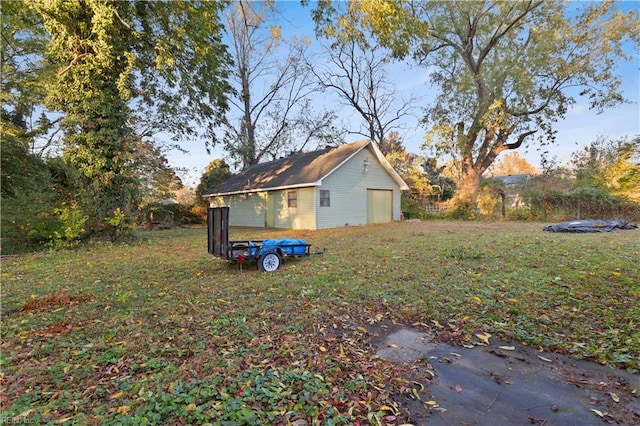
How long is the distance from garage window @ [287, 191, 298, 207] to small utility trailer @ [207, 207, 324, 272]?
31.0 ft

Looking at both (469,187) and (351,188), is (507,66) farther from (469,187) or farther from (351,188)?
(351,188)

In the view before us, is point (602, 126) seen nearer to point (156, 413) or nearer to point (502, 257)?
point (502, 257)

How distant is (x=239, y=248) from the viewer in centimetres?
648

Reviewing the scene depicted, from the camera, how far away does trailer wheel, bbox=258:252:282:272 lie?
21.7 feet

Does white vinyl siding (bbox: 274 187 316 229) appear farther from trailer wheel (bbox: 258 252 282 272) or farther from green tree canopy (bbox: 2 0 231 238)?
trailer wheel (bbox: 258 252 282 272)

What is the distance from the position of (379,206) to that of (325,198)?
171 inches

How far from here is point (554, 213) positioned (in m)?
17.0

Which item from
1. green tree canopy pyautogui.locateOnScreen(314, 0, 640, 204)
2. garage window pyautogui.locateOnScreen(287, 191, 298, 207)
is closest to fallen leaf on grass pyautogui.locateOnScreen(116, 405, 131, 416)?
garage window pyautogui.locateOnScreen(287, 191, 298, 207)

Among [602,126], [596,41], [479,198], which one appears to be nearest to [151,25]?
[479,198]

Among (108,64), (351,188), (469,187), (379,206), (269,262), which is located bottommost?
(269,262)

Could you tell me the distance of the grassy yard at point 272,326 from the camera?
2.29 m

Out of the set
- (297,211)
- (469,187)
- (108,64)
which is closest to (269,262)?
(108,64)

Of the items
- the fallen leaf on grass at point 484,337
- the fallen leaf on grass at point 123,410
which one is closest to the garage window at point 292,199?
the fallen leaf on grass at point 484,337

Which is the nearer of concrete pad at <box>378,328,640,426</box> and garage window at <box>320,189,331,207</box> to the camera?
concrete pad at <box>378,328,640,426</box>
